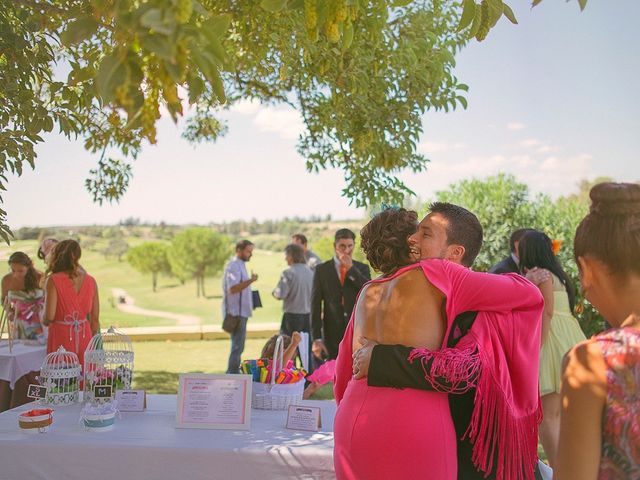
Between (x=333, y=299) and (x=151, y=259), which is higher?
(x=151, y=259)

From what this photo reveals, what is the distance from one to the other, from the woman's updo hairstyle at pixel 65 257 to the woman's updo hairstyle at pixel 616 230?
4454 mm

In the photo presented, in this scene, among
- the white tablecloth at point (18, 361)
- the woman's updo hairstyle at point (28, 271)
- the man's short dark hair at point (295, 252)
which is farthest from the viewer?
the man's short dark hair at point (295, 252)

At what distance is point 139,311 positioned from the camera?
14.8 m

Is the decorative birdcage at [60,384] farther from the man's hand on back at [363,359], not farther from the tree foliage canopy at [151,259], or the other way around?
the tree foliage canopy at [151,259]

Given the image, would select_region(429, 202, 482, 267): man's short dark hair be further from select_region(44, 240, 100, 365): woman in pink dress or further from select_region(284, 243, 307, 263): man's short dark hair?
select_region(284, 243, 307, 263): man's short dark hair

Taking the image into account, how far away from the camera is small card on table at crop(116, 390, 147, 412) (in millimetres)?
3086

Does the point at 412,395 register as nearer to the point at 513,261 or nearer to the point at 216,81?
the point at 216,81

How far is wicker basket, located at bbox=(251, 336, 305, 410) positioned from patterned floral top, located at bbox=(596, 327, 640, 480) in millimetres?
2123

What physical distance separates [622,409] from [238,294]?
6.72 meters

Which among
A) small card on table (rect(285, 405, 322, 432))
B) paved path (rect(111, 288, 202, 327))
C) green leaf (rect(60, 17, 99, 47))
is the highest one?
green leaf (rect(60, 17, 99, 47))

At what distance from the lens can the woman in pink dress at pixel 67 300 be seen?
4883mm

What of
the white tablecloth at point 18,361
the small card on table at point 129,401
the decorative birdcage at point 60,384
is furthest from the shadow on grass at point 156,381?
the small card on table at point 129,401

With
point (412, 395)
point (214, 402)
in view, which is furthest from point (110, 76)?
point (214, 402)

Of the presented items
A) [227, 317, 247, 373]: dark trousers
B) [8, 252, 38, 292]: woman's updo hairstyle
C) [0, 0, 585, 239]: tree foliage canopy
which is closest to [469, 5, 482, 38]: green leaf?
[0, 0, 585, 239]: tree foliage canopy
